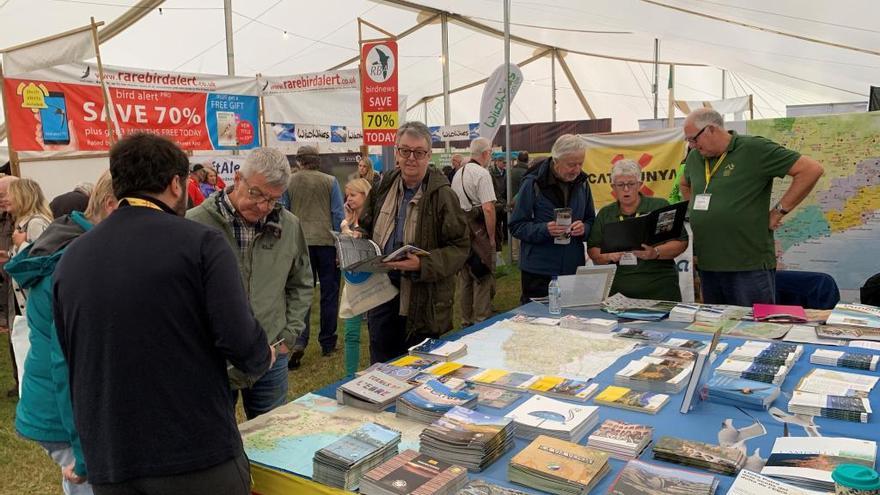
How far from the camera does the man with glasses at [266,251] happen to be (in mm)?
1898

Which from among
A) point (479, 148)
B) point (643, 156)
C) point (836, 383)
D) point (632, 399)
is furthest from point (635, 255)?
point (643, 156)

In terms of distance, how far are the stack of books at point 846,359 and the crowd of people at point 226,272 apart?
0.91 meters

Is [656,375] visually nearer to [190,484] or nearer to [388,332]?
[388,332]

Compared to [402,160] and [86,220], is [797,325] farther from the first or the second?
[86,220]

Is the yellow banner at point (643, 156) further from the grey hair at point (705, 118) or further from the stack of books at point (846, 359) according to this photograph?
the stack of books at point (846, 359)

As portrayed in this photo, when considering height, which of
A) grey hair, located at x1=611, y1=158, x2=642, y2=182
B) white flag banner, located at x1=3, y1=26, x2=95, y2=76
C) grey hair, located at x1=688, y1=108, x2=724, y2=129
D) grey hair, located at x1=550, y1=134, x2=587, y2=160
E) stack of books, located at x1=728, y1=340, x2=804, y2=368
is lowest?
stack of books, located at x1=728, y1=340, x2=804, y2=368

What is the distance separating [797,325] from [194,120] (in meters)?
5.43

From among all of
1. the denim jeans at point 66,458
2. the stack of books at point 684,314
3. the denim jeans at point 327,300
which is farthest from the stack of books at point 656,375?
the denim jeans at point 327,300

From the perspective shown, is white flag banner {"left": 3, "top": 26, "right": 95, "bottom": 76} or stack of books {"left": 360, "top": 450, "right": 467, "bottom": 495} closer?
stack of books {"left": 360, "top": 450, "right": 467, "bottom": 495}

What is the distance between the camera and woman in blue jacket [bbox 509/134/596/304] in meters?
3.31

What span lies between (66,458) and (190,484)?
2.08 ft

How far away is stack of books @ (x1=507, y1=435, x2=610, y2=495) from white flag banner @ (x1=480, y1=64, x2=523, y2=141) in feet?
16.5

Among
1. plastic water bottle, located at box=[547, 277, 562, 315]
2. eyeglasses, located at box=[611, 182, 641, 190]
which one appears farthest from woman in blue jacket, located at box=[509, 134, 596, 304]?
plastic water bottle, located at box=[547, 277, 562, 315]

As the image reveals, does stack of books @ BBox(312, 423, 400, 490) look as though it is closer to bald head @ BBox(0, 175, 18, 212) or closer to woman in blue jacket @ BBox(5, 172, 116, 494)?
woman in blue jacket @ BBox(5, 172, 116, 494)
